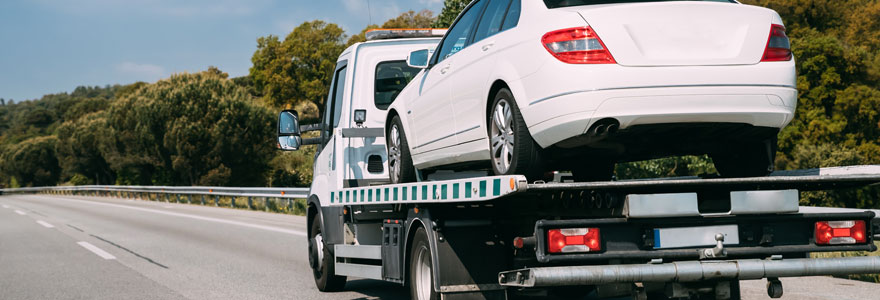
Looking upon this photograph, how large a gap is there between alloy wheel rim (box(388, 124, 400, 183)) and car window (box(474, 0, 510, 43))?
170cm

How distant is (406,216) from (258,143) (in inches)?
1978

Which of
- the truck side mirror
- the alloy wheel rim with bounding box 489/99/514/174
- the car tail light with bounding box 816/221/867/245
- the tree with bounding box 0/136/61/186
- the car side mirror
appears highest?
the tree with bounding box 0/136/61/186

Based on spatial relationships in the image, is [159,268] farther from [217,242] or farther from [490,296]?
[490,296]

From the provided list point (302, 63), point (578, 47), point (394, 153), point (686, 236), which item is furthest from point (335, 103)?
point (302, 63)

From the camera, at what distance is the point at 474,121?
578 cm

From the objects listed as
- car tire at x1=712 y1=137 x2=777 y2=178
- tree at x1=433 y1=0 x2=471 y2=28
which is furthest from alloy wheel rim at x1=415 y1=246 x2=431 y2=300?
tree at x1=433 y1=0 x2=471 y2=28

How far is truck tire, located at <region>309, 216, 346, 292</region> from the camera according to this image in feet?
27.4

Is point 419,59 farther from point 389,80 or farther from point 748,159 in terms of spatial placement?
point 748,159

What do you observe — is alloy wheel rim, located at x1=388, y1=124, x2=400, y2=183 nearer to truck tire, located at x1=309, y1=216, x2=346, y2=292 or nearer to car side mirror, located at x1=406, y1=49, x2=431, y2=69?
car side mirror, located at x1=406, y1=49, x2=431, y2=69

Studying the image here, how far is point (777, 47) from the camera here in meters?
4.86

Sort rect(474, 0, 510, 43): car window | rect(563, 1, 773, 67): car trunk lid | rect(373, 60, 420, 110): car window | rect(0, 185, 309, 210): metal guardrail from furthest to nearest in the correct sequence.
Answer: rect(0, 185, 309, 210): metal guardrail, rect(373, 60, 420, 110): car window, rect(474, 0, 510, 43): car window, rect(563, 1, 773, 67): car trunk lid

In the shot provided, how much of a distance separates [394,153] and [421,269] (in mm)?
1823

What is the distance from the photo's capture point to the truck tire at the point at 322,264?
27.4ft

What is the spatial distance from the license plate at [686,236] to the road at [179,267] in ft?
9.40
